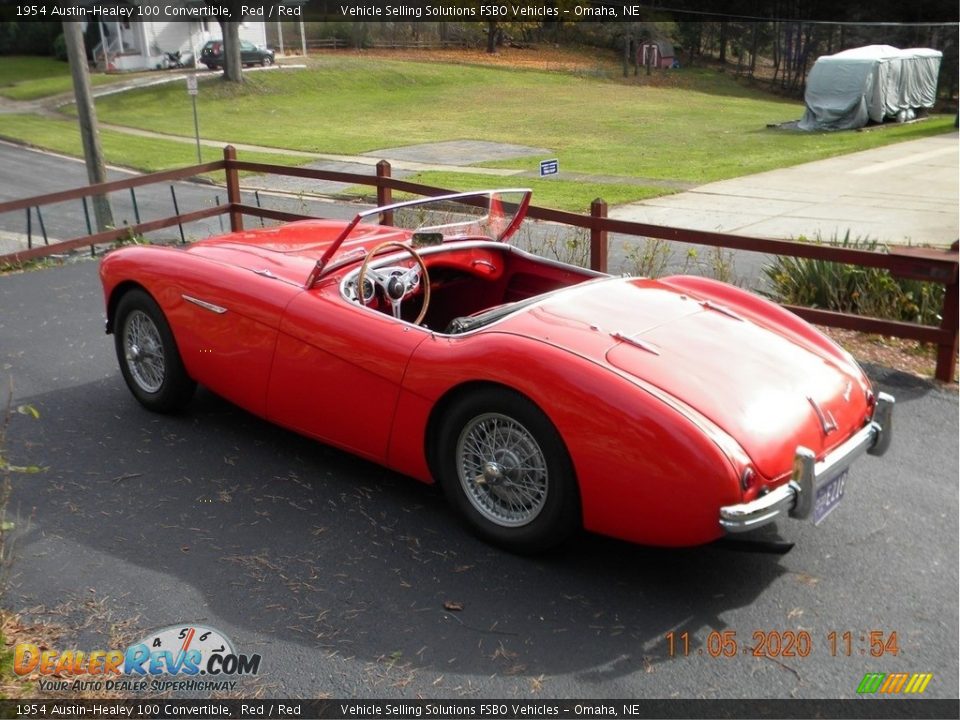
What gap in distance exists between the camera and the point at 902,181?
1944 cm

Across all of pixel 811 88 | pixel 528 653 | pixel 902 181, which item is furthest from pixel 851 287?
pixel 811 88

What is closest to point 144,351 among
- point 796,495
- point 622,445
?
point 622,445

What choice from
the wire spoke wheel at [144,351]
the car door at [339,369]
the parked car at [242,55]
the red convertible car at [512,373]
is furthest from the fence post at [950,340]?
the parked car at [242,55]

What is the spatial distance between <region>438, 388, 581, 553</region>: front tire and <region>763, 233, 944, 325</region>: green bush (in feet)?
15.1

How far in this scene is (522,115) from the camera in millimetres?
34625

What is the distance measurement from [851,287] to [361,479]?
4.86 m

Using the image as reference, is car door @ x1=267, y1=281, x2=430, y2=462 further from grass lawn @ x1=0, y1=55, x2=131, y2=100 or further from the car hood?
grass lawn @ x1=0, y1=55, x2=131, y2=100

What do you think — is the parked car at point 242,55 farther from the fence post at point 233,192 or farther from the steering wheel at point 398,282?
the steering wheel at point 398,282

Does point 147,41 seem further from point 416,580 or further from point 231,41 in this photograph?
point 416,580

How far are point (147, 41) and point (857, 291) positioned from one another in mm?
47911

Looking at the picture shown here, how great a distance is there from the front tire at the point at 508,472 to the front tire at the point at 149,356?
2.01 metres

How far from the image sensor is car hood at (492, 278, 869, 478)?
12.5 feet

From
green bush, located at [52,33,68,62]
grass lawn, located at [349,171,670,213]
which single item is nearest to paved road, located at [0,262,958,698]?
grass lawn, located at [349,171,670,213]

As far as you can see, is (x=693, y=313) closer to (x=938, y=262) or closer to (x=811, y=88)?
(x=938, y=262)
